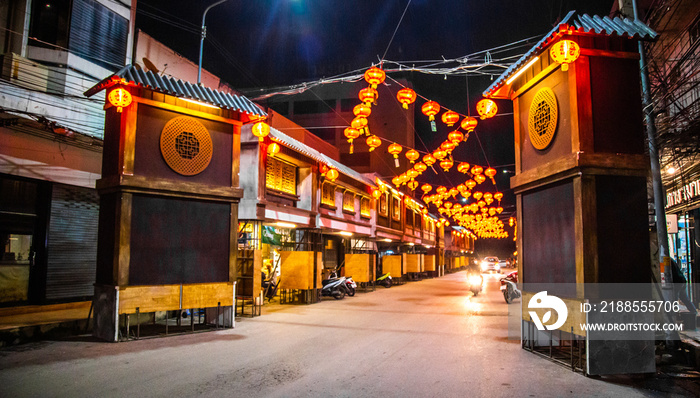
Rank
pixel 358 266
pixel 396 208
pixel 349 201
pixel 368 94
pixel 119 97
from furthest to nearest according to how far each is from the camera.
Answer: pixel 396 208
pixel 349 201
pixel 358 266
pixel 368 94
pixel 119 97

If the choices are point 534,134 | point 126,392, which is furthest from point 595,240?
point 126,392

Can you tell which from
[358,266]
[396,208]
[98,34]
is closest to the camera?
[98,34]

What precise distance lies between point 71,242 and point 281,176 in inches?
314

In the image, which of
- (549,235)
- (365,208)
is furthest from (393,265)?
(549,235)

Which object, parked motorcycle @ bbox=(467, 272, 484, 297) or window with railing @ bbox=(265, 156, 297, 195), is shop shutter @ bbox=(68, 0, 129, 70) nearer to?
window with railing @ bbox=(265, 156, 297, 195)

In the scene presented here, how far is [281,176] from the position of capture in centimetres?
1819

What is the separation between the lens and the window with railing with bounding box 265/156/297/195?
17312 mm

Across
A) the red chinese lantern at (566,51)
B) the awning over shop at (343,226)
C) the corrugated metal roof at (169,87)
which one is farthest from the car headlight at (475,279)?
the red chinese lantern at (566,51)

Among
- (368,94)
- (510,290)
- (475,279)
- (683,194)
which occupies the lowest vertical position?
(510,290)

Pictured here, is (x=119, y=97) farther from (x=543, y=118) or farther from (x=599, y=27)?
(x=599, y=27)

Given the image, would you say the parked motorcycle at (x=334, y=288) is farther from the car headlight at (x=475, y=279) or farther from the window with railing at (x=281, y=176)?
the car headlight at (x=475, y=279)

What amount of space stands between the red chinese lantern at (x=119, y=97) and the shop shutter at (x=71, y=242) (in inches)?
199

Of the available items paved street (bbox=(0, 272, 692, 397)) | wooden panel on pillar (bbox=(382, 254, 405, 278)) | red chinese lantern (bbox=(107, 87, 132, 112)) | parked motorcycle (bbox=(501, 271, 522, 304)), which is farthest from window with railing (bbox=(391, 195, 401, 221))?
red chinese lantern (bbox=(107, 87, 132, 112))

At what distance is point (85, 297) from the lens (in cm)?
1371
